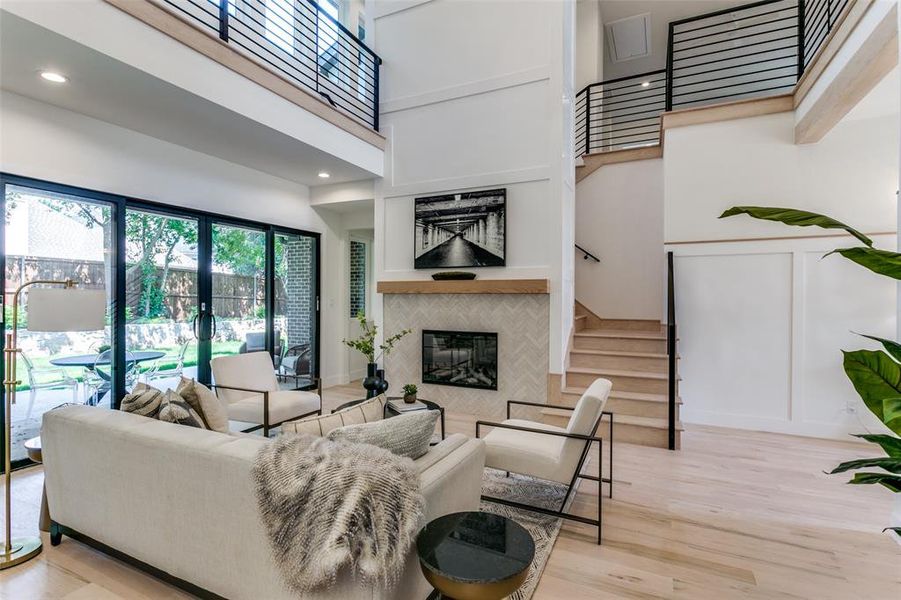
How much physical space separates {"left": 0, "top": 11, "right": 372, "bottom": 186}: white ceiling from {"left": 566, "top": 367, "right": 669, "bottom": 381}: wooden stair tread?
135 inches

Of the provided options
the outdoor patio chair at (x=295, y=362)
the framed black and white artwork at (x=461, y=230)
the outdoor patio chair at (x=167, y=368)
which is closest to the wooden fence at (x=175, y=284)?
the outdoor patio chair at (x=167, y=368)

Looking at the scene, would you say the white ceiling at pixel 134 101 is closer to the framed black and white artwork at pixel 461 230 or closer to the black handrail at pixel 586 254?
the framed black and white artwork at pixel 461 230

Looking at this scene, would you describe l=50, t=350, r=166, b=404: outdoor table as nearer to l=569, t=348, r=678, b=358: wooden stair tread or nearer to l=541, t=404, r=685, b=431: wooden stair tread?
l=541, t=404, r=685, b=431: wooden stair tread

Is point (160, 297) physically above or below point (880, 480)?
above

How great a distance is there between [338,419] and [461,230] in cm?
332

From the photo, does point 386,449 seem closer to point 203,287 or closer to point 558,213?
point 558,213

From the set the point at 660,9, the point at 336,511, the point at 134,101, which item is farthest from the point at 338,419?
the point at 660,9

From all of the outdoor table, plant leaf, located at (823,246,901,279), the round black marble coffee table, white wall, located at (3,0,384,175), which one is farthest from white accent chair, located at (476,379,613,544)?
the outdoor table

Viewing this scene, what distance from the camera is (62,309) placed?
6.63ft

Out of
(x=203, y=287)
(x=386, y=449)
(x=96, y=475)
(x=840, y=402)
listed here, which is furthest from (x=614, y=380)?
(x=203, y=287)

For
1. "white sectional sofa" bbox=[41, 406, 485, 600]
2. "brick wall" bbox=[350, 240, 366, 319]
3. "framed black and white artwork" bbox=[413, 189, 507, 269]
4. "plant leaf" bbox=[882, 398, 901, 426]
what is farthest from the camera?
"brick wall" bbox=[350, 240, 366, 319]

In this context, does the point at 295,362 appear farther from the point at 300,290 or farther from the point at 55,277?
the point at 55,277

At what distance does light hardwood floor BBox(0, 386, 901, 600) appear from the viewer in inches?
75.3

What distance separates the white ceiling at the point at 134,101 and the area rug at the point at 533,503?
351 cm
